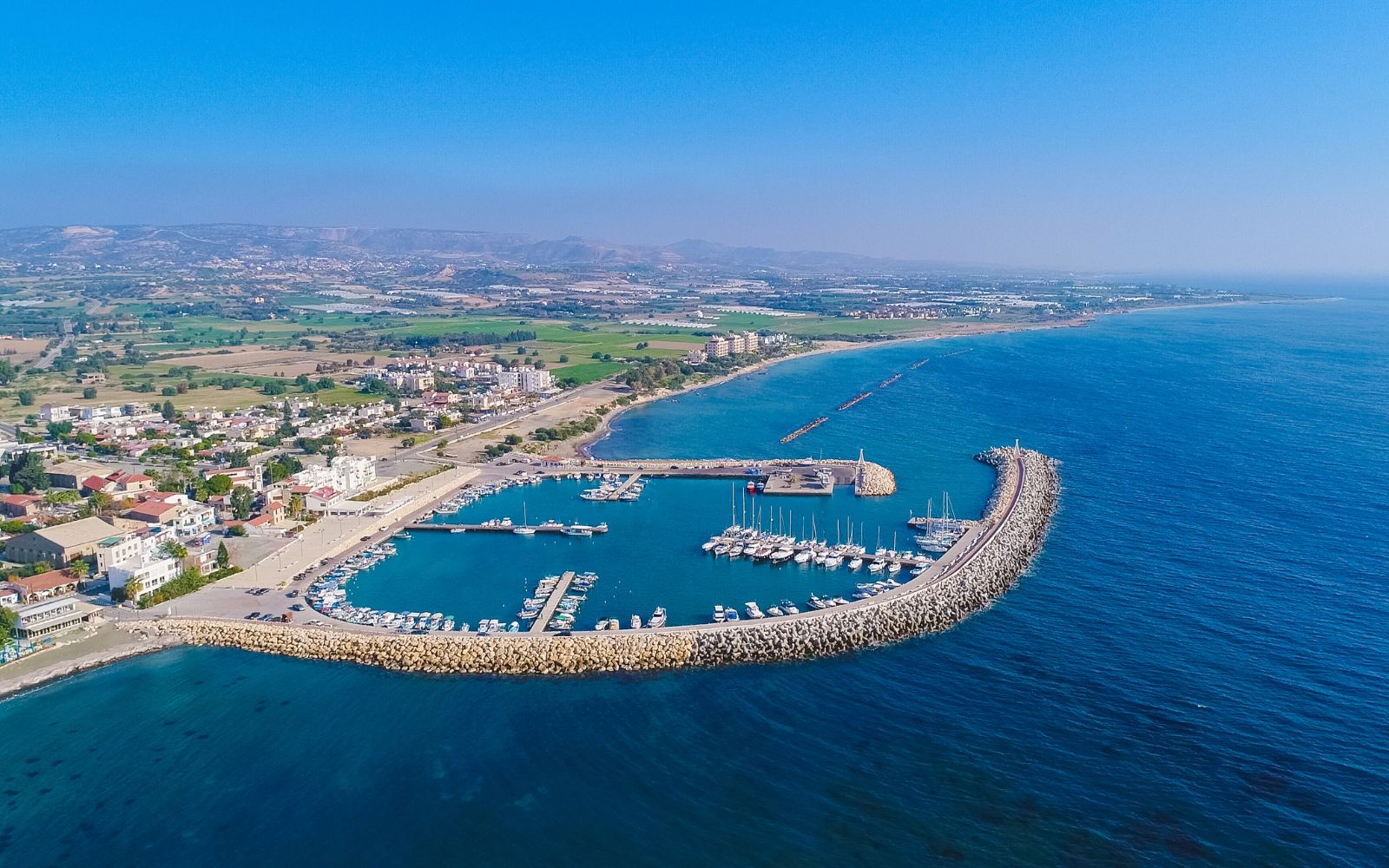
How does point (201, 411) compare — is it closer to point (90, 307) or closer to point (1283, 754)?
point (1283, 754)

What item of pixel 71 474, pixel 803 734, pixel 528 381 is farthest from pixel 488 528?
pixel 528 381

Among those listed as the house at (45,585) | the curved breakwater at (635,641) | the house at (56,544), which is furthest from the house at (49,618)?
the house at (56,544)

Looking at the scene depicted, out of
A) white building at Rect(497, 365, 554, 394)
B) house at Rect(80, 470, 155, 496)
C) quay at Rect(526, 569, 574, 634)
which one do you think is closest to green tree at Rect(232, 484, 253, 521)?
house at Rect(80, 470, 155, 496)

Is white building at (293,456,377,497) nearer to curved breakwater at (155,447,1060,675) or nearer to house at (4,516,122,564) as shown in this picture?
house at (4,516,122,564)

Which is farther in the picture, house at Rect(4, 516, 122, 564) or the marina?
Result: the marina

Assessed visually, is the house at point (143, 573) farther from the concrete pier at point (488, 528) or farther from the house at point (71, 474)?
the house at point (71, 474)

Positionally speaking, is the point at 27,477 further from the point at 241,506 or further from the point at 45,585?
the point at 45,585

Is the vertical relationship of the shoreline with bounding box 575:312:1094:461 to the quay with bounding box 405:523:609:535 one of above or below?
above
